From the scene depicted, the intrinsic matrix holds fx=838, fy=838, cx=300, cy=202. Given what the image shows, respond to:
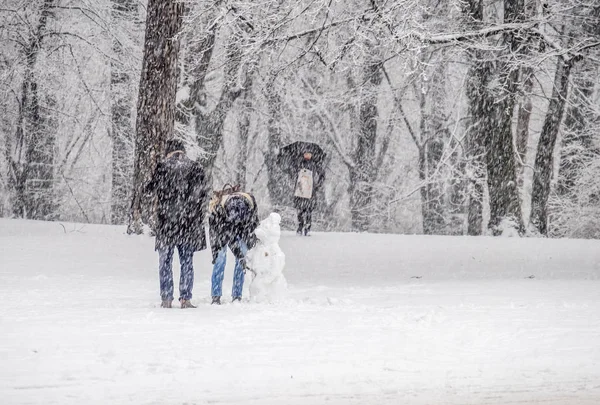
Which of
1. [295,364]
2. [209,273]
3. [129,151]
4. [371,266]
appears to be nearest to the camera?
[295,364]

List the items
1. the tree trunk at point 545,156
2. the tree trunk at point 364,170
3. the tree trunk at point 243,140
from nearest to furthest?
the tree trunk at point 545,156
the tree trunk at point 364,170
the tree trunk at point 243,140

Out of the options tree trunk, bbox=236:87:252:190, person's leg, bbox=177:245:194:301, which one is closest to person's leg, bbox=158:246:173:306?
person's leg, bbox=177:245:194:301

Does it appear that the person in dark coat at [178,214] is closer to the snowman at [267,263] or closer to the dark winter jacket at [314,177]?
the snowman at [267,263]

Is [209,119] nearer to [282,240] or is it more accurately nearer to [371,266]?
[282,240]

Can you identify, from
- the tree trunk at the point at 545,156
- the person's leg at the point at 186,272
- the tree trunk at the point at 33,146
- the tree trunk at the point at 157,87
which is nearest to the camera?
the person's leg at the point at 186,272

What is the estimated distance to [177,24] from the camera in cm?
1566

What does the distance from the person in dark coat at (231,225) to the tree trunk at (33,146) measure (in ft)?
38.4

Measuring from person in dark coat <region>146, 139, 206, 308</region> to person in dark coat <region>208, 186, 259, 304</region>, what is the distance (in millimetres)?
267

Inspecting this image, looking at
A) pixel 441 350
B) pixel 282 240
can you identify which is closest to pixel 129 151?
pixel 282 240

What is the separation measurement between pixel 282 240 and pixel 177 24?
192 inches

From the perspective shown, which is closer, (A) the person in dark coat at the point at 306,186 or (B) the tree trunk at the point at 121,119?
(A) the person in dark coat at the point at 306,186

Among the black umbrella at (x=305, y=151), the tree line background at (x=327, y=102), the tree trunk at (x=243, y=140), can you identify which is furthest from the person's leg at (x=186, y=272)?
the tree trunk at (x=243, y=140)

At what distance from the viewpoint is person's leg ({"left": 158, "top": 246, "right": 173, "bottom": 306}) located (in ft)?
31.2

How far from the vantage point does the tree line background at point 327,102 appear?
15.0 metres
